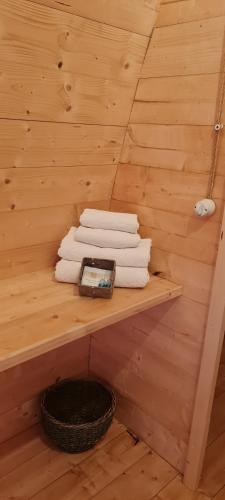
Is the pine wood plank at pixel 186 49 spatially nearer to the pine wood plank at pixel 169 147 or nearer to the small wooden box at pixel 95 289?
the pine wood plank at pixel 169 147

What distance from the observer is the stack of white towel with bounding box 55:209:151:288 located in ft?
4.24

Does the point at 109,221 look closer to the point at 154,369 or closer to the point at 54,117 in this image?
the point at 54,117

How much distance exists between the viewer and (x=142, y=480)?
147 centimetres

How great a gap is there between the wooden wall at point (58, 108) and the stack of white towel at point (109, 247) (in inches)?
4.7

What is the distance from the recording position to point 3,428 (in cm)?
156

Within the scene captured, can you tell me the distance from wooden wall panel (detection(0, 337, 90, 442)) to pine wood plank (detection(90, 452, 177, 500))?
45cm

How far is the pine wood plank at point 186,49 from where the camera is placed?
3.76 ft

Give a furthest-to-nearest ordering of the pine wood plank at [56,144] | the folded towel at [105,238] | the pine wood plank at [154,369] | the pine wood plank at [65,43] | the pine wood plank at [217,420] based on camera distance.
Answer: the pine wood plank at [217,420], the pine wood plank at [154,369], the folded towel at [105,238], the pine wood plank at [56,144], the pine wood plank at [65,43]

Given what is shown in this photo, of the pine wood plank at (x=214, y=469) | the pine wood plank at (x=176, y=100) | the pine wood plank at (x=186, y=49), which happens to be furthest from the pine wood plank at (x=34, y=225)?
the pine wood plank at (x=214, y=469)

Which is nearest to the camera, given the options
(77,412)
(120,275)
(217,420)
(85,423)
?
(120,275)

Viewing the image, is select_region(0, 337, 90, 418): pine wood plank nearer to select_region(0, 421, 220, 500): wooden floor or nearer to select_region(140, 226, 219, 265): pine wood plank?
select_region(0, 421, 220, 500): wooden floor

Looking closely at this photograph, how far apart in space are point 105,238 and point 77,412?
844 mm

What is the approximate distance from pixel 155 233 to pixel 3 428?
1020mm

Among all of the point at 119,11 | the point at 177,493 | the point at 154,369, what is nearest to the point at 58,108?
the point at 119,11
